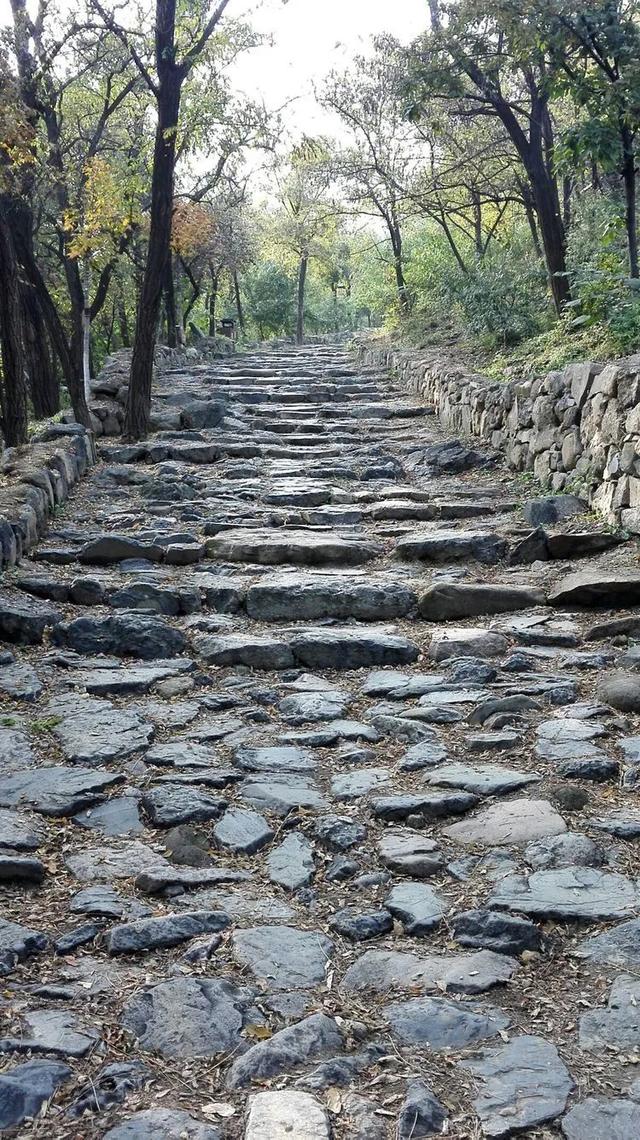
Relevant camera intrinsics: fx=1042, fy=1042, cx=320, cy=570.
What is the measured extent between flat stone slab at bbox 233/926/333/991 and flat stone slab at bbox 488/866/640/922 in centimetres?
51

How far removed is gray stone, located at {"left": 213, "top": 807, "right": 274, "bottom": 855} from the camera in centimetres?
329

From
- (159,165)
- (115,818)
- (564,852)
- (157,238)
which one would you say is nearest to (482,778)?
→ (564,852)

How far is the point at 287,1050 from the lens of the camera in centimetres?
228

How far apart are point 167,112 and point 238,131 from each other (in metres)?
3.24

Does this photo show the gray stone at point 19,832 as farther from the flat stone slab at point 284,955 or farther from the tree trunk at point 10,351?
the tree trunk at point 10,351

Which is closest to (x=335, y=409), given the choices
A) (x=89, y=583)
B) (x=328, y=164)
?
(x=89, y=583)

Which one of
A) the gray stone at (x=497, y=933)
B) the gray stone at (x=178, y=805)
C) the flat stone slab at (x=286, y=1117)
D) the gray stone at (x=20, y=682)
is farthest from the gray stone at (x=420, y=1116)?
the gray stone at (x=20, y=682)

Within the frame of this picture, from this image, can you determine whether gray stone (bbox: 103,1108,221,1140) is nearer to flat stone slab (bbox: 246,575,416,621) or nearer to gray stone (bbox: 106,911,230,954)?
gray stone (bbox: 106,911,230,954)

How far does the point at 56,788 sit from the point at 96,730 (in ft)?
1.89

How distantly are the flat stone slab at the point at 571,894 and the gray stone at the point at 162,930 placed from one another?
2.54ft

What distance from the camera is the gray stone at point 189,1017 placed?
2.30 metres

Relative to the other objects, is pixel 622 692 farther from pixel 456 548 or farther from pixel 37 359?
pixel 37 359

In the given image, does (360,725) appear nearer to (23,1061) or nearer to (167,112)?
(23,1061)

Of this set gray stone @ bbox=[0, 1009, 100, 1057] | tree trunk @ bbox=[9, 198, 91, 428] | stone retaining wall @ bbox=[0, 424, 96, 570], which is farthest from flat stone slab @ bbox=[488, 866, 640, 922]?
tree trunk @ bbox=[9, 198, 91, 428]
